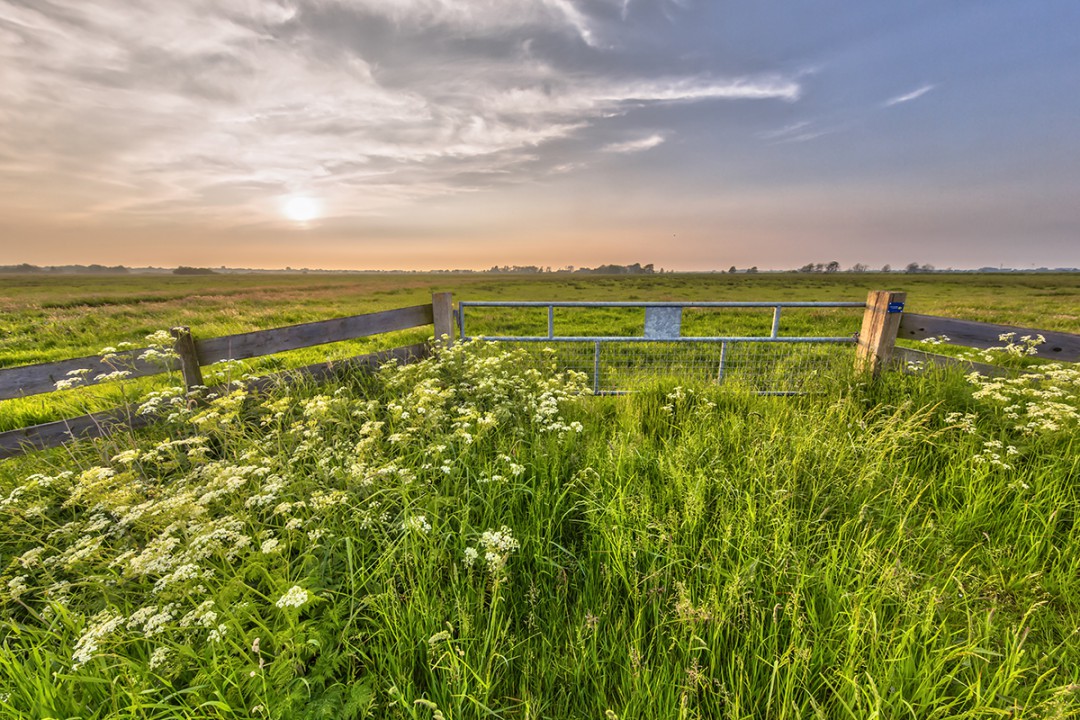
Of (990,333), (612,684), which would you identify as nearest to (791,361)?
(990,333)

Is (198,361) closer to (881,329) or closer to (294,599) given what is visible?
(294,599)

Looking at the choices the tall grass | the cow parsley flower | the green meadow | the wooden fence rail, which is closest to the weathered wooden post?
the wooden fence rail

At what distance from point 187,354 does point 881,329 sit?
8.86m

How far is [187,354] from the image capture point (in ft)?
13.9

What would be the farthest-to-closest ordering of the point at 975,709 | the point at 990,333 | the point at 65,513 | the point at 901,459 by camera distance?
the point at 990,333, the point at 901,459, the point at 65,513, the point at 975,709

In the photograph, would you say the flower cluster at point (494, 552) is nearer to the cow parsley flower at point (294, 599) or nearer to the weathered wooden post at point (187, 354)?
the cow parsley flower at point (294, 599)

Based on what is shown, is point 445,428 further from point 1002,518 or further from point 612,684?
point 1002,518

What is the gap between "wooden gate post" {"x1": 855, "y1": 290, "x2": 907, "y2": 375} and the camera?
217 inches

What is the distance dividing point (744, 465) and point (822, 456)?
683 millimetres

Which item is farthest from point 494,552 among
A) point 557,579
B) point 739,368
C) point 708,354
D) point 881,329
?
point 881,329

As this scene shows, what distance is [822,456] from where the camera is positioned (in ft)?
10.8

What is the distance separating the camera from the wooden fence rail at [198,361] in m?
3.65

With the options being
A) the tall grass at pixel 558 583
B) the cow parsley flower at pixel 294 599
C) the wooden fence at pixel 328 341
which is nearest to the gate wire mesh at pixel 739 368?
the wooden fence at pixel 328 341

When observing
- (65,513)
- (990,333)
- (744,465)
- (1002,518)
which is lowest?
(65,513)
